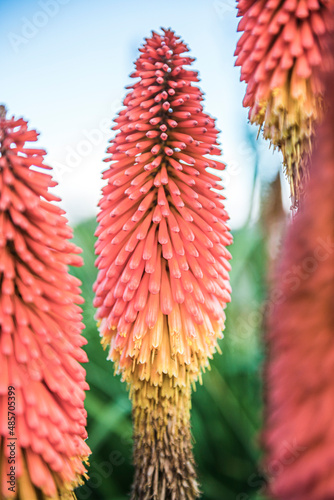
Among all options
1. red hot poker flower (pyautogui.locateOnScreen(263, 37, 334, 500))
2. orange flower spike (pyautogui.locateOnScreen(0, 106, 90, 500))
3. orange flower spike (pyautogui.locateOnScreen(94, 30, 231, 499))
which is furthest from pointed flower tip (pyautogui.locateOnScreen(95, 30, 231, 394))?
red hot poker flower (pyautogui.locateOnScreen(263, 37, 334, 500))

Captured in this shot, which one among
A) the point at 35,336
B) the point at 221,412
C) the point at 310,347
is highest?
the point at 310,347

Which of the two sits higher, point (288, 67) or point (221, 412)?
point (288, 67)

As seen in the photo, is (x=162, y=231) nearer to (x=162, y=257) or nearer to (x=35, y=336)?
(x=162, y=257)

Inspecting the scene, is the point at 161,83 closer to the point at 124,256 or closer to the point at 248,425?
the point at 124,256

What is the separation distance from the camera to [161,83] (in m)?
0.81

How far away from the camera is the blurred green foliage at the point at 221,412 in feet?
3.22

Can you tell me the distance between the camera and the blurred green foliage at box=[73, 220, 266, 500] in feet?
3.22

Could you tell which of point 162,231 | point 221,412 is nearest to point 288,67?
point 162,231

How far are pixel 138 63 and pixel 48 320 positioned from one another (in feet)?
1.56

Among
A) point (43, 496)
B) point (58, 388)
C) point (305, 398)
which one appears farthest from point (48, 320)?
point (305, 398)

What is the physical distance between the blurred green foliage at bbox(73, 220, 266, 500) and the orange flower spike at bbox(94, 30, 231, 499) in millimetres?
166

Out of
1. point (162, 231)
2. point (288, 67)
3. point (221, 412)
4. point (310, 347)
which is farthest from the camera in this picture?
point (221, 412)

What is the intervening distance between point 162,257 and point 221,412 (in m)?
0.45

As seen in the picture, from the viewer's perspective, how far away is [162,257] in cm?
83
